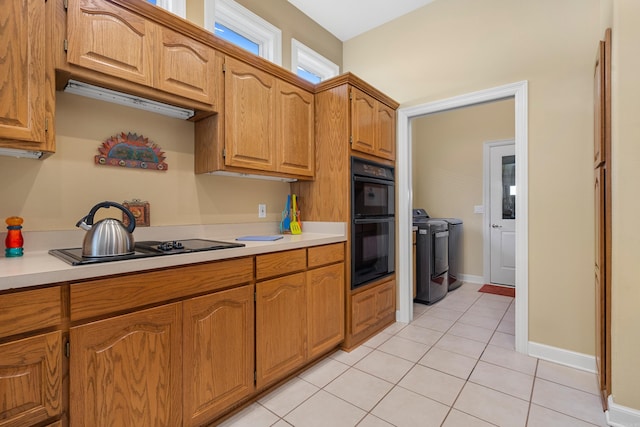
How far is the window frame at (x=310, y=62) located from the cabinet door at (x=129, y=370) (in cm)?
251

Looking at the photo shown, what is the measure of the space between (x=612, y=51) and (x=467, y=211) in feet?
10.8

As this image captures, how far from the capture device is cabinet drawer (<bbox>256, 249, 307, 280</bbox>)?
1.77 meters

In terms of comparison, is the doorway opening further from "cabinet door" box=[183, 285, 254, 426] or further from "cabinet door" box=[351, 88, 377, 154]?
"cabinet door" box=[183, 285, 254, 426]

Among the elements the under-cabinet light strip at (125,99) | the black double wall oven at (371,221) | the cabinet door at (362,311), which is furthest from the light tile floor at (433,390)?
the under-cabinet light strip at (125,99)

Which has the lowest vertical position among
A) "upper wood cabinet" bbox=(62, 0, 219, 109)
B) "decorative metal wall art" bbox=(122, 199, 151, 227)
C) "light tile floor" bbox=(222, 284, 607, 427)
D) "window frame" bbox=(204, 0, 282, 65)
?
"light tile floor" bbox=(222, 284, 607, 427)

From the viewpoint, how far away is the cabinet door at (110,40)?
4.52 ft

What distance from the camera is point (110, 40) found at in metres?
1.47

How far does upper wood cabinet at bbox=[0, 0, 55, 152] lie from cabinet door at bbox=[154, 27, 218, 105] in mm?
465

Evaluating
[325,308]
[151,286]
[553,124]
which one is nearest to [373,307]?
[325,308]

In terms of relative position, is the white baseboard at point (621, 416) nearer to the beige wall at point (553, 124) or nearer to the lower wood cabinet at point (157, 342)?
the beige wall at point (553, 124)

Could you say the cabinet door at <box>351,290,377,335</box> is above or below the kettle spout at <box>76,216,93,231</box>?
below

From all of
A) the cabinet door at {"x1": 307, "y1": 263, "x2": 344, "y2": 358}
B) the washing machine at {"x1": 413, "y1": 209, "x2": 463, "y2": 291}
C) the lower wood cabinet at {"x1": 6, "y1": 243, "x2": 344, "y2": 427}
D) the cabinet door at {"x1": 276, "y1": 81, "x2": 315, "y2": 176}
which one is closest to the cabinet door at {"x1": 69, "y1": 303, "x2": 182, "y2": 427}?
the lower wood cabinet at {"x1": 6, "y1": 243, "x2": 344, "y2": 427}

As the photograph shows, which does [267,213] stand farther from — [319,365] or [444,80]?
[444,80]

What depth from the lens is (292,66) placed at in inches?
115
